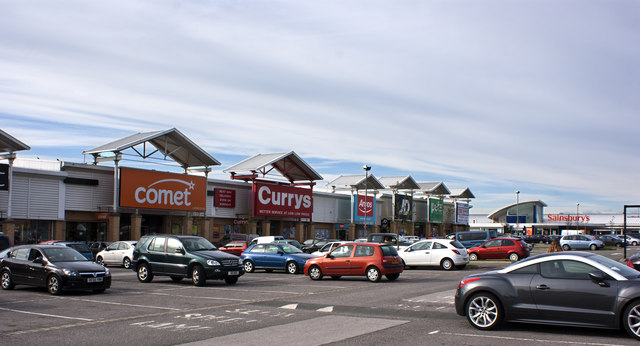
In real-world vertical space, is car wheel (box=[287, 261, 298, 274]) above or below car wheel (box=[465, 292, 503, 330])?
below

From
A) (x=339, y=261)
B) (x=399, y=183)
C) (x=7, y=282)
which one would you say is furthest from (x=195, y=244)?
(x=399, y=183)

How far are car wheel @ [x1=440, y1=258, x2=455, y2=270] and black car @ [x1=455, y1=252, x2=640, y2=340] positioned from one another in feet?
58.7

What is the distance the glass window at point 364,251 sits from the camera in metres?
22.3

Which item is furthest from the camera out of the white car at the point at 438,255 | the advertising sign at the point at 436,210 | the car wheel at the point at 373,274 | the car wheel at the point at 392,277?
the advertising sign at the point at 436,210

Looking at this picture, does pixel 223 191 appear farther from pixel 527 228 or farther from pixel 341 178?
A: pixel 527 228

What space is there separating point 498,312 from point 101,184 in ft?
108

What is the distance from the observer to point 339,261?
74.4ft

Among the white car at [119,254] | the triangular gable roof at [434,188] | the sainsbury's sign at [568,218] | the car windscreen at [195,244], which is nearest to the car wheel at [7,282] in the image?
the car windscreen at [195,244]

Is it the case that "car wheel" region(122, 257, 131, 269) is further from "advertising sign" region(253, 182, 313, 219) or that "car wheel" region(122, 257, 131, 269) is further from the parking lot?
"advertising sign" region(253, 182, 313, 219)

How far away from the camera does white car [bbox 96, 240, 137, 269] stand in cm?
Answer: 3000

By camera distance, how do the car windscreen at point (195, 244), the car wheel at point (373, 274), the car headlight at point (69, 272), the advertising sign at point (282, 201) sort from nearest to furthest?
1. the car headlight at point (69, 272)
2. the car windscreen at point (195, 244)
3. the car wheel at point (373, 274)
4. the advertising sign at point (282, 201)

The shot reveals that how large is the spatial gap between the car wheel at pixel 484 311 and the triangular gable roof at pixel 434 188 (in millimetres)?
63094

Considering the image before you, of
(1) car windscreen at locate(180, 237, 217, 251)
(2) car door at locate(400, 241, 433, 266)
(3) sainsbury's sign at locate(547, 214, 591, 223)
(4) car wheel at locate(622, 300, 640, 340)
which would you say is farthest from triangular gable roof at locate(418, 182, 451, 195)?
(4) car wheel at locate(622, 300, 640, 340)

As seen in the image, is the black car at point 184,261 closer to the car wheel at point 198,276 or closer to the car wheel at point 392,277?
the car wheel at point 198,276
